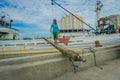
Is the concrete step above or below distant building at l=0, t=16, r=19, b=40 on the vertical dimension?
below

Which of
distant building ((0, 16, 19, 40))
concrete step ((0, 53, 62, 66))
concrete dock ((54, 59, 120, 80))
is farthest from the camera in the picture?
distant building ((0, 16, 19, 40))

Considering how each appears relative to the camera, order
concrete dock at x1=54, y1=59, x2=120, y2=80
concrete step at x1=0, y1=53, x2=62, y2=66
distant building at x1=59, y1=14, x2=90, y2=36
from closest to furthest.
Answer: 1. concrete step at x1=0, y1=53, x2=62, y2=66
2. concrete dock at x1=54, y1=59, x2=120, y2=80
3. distant building at x1=59, y1=14, x2=90, y2=36

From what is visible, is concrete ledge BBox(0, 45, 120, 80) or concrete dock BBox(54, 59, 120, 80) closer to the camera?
concrete ledge BBox(0, 45, 120, 80)

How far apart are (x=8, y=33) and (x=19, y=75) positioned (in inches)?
772

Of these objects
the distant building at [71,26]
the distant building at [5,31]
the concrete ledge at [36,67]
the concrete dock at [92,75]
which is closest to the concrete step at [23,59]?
the concrete ledge at [36,67]

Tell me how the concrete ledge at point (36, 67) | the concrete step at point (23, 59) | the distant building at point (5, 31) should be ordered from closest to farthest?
the concrete ledge at point (36, 67)
the concrete step at point (23, 59)
the distant building at point (5, 31)

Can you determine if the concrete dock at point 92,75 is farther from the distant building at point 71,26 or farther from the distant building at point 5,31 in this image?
the distant building at point 71,26

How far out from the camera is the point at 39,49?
14258 millimetres

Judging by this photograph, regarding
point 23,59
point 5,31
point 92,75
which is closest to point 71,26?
point 5,31

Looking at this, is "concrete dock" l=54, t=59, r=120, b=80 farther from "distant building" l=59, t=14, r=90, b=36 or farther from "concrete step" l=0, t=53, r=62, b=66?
"distant building" l=59, t=14, r=90, b=36

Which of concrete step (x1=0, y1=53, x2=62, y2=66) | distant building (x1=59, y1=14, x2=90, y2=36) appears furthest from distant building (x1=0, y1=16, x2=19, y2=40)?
concrete step (x1=0, y1=53, x2=62, y2=66)

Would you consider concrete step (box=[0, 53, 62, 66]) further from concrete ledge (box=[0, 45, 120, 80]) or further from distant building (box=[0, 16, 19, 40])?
distant building (box=[0, 16, 19, 40])

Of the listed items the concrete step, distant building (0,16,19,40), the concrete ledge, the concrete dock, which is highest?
distant building (0,16,19,40)

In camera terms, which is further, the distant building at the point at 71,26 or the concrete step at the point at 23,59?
the distant building at the point at 71,26
